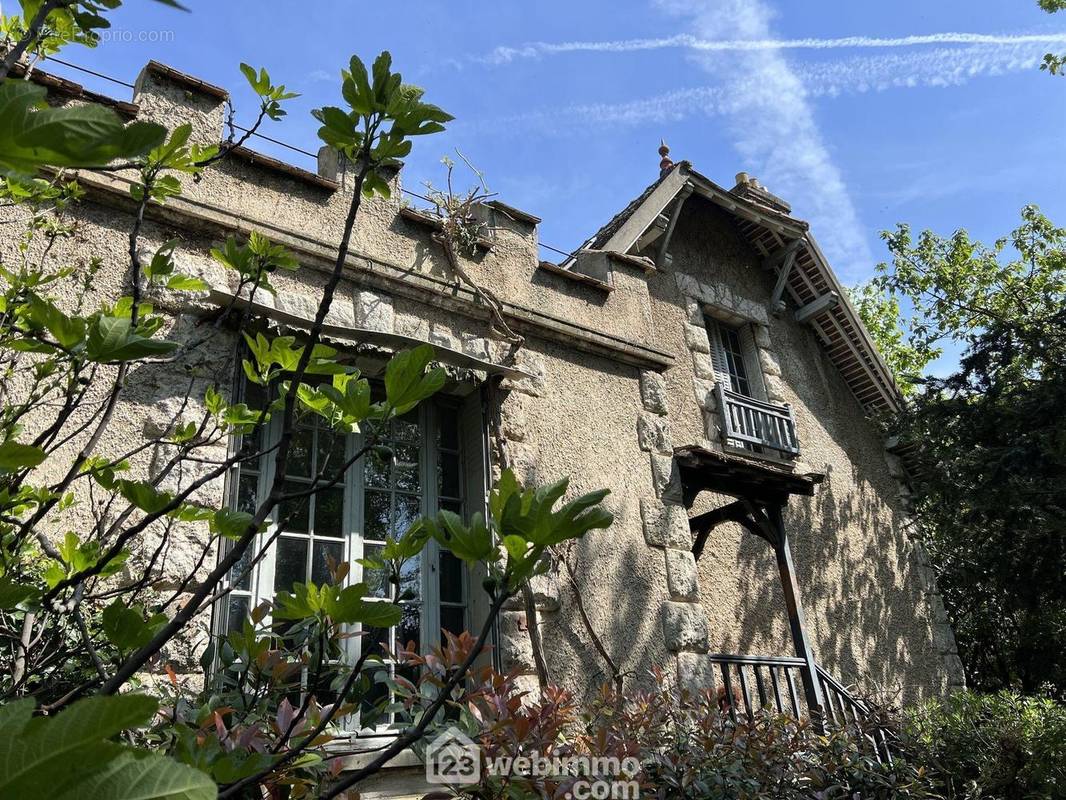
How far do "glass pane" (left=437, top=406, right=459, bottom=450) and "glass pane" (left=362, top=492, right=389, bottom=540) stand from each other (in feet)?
1.87

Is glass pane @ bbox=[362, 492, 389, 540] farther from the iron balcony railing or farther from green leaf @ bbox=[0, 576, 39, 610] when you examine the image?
green leaf @ bbox=[0, 576, 39, 610]

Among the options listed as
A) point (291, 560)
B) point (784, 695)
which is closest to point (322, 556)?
point (291, 560)

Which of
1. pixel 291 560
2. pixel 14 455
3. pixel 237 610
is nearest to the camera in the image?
pixel 14 455

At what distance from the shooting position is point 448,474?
470cm

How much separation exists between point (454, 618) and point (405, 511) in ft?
2.23

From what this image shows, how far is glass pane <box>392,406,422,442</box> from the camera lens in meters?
4.63

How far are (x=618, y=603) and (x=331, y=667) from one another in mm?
3138

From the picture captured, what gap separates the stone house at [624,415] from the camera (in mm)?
4113

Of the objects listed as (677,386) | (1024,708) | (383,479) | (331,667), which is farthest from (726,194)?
(331,667)

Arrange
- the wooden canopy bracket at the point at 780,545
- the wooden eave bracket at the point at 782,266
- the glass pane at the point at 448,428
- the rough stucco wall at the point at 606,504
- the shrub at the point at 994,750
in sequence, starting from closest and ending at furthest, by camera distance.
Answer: the rough stucco wall at the point at 606,504 < the shrub at the point at 994,750 < the glass pane at the point at 448,428 < the wooden canopy bracket at the point at 780,545 < the wooden eave bracket at the point at 782,266

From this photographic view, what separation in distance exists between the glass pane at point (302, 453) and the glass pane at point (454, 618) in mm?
1104

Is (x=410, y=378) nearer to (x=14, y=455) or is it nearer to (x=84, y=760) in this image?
(x=14, y=455)

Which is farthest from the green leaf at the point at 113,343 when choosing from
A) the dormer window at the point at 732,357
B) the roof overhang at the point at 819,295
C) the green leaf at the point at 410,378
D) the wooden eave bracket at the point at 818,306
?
the wooden eave bracket at the point at 818,306

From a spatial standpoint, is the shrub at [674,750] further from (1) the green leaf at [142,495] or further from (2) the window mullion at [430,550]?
(1) the green leaf at [142,495]
